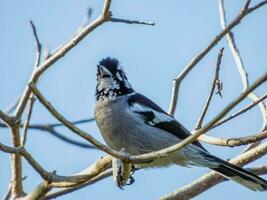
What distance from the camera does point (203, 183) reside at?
4.74 meters

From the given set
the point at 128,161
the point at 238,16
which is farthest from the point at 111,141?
the point at 238,16

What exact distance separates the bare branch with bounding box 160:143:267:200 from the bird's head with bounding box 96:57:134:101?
49.2 inches

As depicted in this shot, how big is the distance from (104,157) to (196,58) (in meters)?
0.94

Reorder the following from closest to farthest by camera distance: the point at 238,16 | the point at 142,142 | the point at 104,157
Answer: the point at 238,16
the point at 104,157
the point at 142,142

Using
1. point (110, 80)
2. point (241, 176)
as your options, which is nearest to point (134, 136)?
point (110, 80)

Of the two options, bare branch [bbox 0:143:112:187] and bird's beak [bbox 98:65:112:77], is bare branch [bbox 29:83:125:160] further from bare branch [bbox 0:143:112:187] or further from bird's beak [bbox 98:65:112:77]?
bird's beak [bbox 98:65:112:77]

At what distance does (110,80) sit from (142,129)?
2.04 ft

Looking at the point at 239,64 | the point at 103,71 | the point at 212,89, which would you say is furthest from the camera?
the point at 103,71

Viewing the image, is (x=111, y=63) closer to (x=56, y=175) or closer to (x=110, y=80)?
(x=110, y=80)

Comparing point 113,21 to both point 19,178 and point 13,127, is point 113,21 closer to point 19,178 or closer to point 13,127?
point 13,127

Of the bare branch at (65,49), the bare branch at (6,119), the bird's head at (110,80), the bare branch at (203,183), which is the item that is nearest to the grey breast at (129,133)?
the bird's head at (110,80)

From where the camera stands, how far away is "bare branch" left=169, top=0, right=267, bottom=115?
3496mm

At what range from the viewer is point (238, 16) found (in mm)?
3541

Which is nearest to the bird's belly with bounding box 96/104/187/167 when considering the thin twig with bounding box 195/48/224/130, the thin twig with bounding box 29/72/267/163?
the thin twig with bounding box 195/48/224/130
